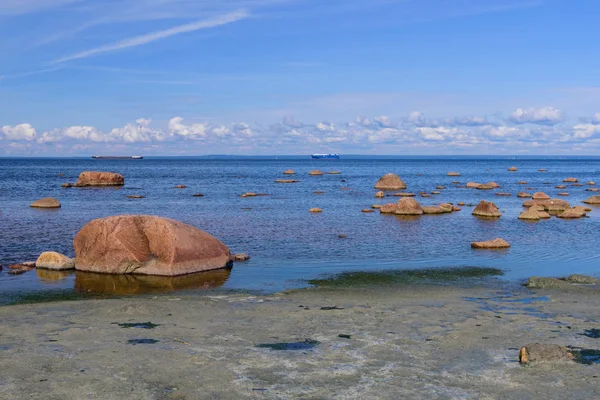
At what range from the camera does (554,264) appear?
99.7 ft

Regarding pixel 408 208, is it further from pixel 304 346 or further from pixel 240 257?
pixel 304 346

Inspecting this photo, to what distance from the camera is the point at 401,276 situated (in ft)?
87.2

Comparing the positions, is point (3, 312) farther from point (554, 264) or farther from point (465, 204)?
point (465, 204)

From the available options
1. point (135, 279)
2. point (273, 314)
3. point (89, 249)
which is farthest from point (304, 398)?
point (89, 249)

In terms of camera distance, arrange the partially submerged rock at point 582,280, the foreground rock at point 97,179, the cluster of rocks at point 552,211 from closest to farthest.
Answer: the partially submerged rock at point 582,280 < the cluster of rocks at point 552,211 < the foreground rock at point 97,179

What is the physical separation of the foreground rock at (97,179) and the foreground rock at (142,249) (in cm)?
7359

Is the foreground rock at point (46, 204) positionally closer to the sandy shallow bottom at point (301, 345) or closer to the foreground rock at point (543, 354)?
the sandy shallow bottom at point (301, 345)

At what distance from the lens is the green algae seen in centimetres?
2497

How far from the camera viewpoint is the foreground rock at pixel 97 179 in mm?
97438

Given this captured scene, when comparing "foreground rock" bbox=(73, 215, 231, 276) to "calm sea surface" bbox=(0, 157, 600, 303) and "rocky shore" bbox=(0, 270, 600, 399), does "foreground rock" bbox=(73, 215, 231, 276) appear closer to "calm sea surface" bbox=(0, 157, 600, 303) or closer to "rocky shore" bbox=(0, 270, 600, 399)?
"calm sea surface" bbox=(0, 157, 600, 303)

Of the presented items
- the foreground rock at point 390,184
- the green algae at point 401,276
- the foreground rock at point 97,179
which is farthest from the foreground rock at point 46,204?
the foreground rock at point 390,184

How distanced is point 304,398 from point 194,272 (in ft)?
50.9

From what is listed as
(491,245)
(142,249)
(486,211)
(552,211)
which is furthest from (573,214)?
(142,249)

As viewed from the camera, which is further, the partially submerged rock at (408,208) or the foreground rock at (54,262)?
the partially submerged rock at (408,208)
